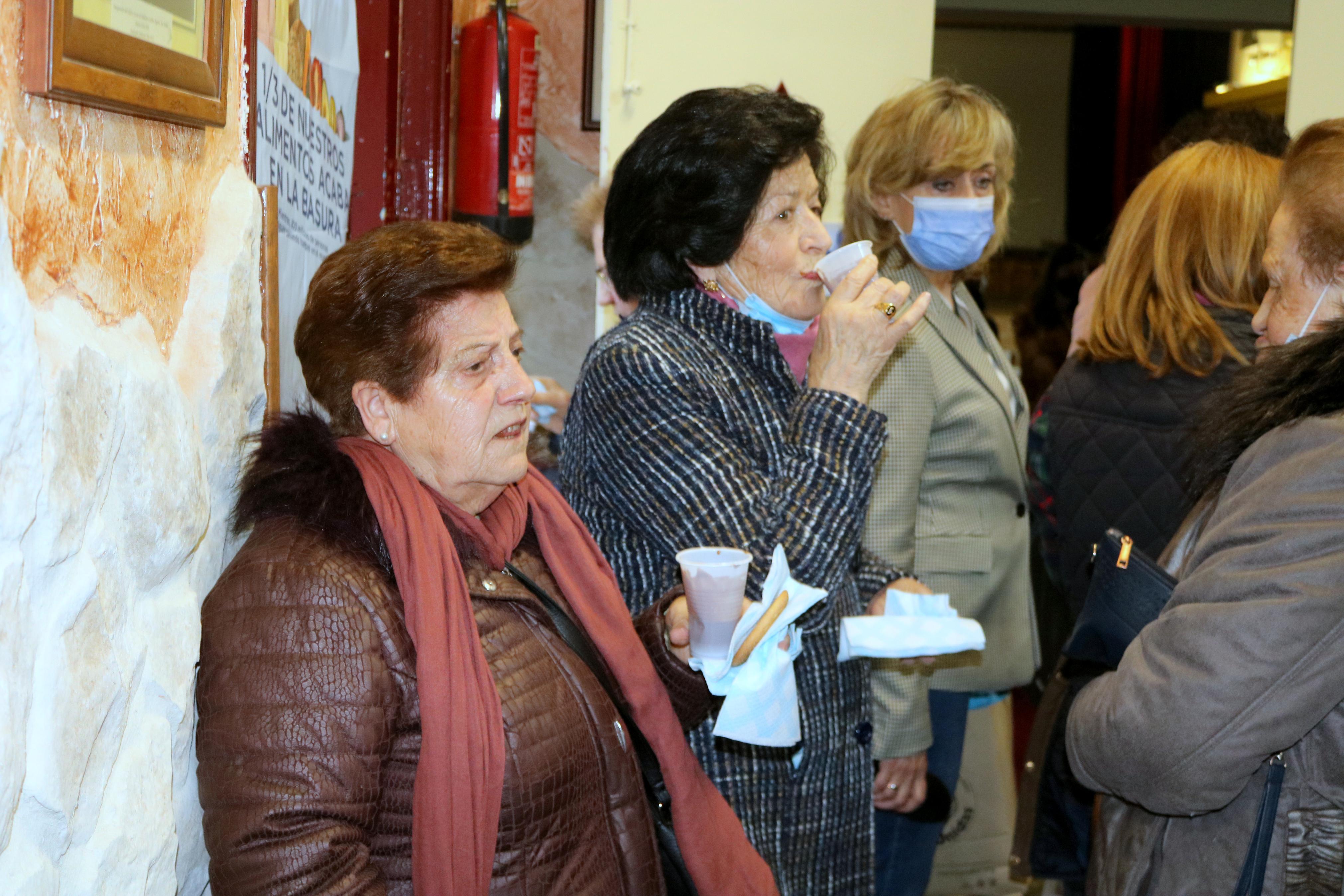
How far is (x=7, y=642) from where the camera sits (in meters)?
0.90

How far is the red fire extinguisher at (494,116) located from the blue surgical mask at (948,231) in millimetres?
1164

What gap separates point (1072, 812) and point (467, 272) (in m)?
1.47

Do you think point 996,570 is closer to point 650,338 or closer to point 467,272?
point 650,338

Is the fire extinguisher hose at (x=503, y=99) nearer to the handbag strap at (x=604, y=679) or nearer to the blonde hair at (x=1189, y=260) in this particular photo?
the blonde hair at (x=1189, y=260)

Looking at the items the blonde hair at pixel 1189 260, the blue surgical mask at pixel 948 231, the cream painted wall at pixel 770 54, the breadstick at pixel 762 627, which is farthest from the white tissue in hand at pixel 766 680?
the cream painted wall at pixel 770 54

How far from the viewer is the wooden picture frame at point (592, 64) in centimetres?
394

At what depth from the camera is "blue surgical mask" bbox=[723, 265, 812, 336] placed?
200 centimetres

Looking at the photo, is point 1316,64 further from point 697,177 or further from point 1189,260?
point 697,177

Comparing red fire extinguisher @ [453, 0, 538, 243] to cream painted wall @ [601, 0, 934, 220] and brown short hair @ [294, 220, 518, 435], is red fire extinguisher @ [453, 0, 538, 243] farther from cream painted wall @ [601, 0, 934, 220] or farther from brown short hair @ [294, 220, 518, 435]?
brown short hair @ [294, 220, 518, 435]

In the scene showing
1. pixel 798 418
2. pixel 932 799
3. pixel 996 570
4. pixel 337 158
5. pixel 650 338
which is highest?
pixel 337 158

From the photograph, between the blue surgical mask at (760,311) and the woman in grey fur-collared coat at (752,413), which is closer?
the woman in grey fur-collared coat at (752,413)

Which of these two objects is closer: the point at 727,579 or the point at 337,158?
the point at 727,579

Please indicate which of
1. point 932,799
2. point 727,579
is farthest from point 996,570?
point 727,579

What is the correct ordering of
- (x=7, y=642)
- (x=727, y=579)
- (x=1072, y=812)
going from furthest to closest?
(x=1072, y=812) → (x=727, y=579) → (x=7, y=642)
